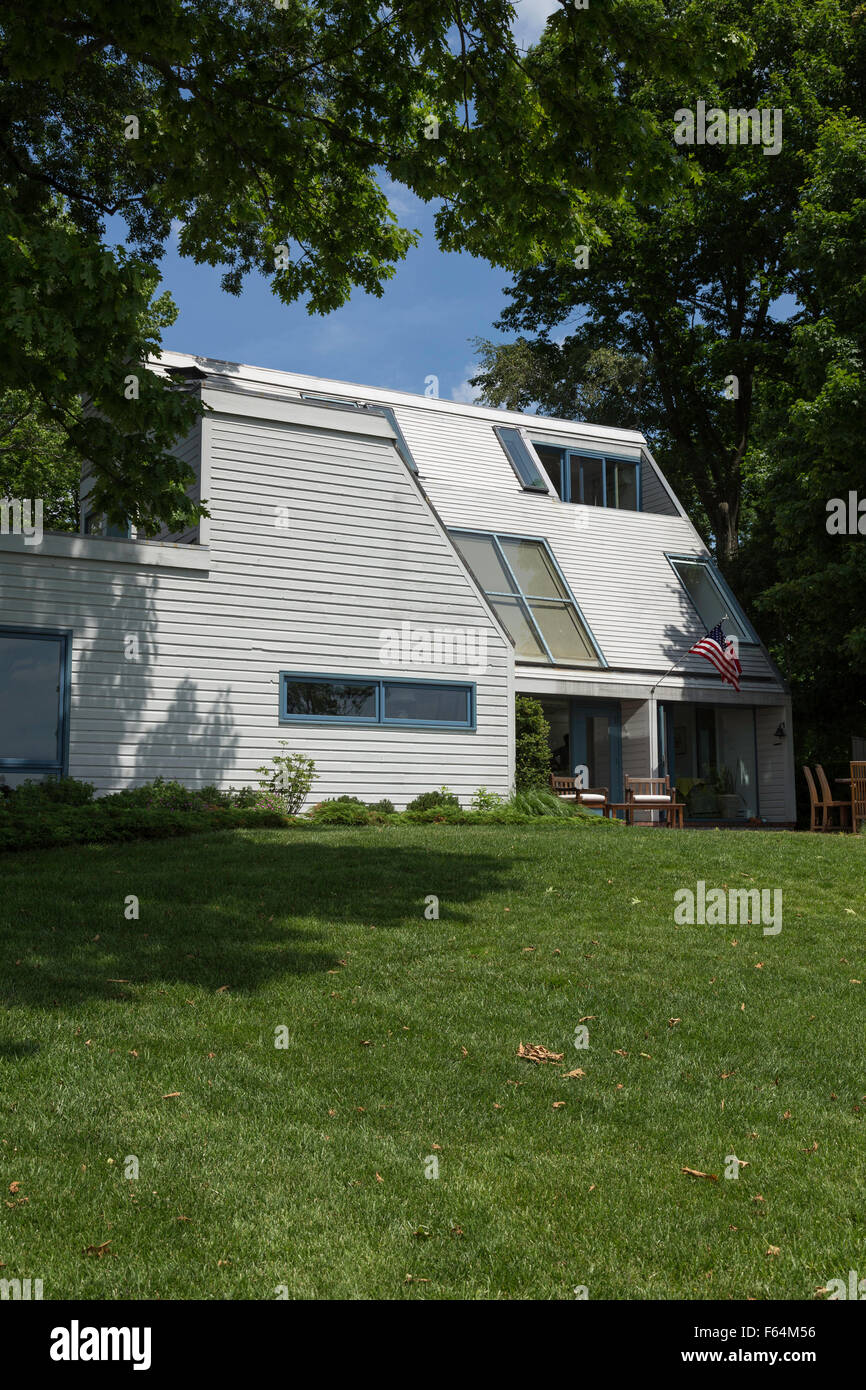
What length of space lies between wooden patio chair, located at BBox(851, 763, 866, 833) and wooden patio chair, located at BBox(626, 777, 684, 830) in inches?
116

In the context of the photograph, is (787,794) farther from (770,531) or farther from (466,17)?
(466,17)

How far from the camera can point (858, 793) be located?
18.4 metres

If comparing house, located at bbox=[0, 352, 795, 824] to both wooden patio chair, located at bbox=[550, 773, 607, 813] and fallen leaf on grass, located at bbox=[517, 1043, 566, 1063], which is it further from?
fallen leaf on grass, located at bbox=[517, 1043, 566, 1063]

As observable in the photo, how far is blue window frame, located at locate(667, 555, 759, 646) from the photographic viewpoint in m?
Answer: 24.7

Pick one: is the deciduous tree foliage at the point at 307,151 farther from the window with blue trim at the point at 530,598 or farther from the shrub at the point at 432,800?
the window with blue trim at the point at 530,598

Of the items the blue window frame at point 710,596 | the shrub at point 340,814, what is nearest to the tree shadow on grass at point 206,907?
the shrub at point 340,814

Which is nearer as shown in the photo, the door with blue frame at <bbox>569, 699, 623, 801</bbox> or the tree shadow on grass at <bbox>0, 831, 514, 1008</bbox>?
the tree shadow on grass at <bbox>0, 831, 514, 1008</bbox>

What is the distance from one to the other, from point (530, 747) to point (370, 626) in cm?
395

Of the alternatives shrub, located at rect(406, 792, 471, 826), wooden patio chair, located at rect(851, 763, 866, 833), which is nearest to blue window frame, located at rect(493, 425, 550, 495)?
wooden patio chair, located at rect(851, 763, 866, 833)

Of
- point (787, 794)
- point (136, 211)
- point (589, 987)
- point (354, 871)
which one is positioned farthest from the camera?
Result: point (787, 794)

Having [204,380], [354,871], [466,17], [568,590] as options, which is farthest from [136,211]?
[354,871]

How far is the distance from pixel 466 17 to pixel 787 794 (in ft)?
59.8

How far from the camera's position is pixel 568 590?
884 inches

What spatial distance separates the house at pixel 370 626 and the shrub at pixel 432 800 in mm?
259
